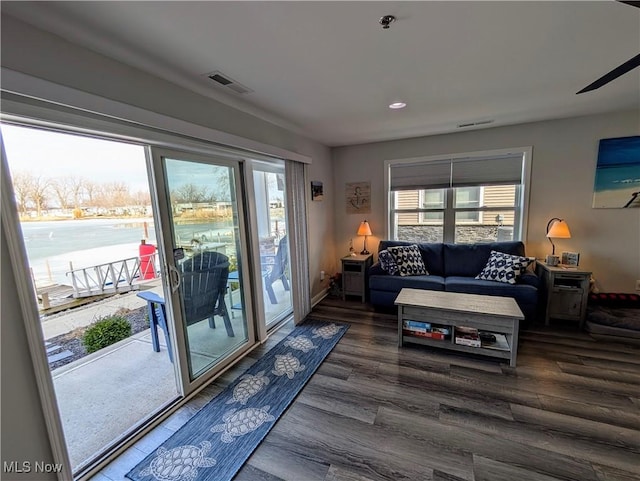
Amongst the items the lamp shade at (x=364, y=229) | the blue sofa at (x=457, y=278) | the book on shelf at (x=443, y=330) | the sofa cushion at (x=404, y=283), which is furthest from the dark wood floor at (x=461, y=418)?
the lamp shade at (x=364, y=229)

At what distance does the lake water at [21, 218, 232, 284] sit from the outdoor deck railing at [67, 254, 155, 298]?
0.33ft

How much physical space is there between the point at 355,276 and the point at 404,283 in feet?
2.72

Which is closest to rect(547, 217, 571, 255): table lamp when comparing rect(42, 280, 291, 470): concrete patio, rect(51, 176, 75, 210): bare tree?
rect(42, 280, 291, 470): concrete patio

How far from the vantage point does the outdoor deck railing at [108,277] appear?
429 cm

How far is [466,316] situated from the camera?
2533 millimetres

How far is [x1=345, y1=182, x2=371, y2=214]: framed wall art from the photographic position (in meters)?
4.45

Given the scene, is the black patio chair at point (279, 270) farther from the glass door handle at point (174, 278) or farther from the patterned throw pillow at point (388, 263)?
the glass door handle at point (174, 278)

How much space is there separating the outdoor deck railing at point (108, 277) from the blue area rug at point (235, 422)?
3.53m

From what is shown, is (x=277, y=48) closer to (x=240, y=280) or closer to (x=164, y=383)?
(x=240, y=280)

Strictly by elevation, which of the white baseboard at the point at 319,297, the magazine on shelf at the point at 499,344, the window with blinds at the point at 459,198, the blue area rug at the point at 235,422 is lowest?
the blue area rug at the point at 235,422

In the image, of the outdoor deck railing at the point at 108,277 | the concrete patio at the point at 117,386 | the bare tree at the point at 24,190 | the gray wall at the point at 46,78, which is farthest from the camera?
the outdoor deck railing at the point at 108,277

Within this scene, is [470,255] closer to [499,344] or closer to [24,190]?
[499,344]

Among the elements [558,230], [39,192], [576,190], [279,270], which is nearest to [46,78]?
[39,192]

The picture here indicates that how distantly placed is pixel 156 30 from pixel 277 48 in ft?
2.09
